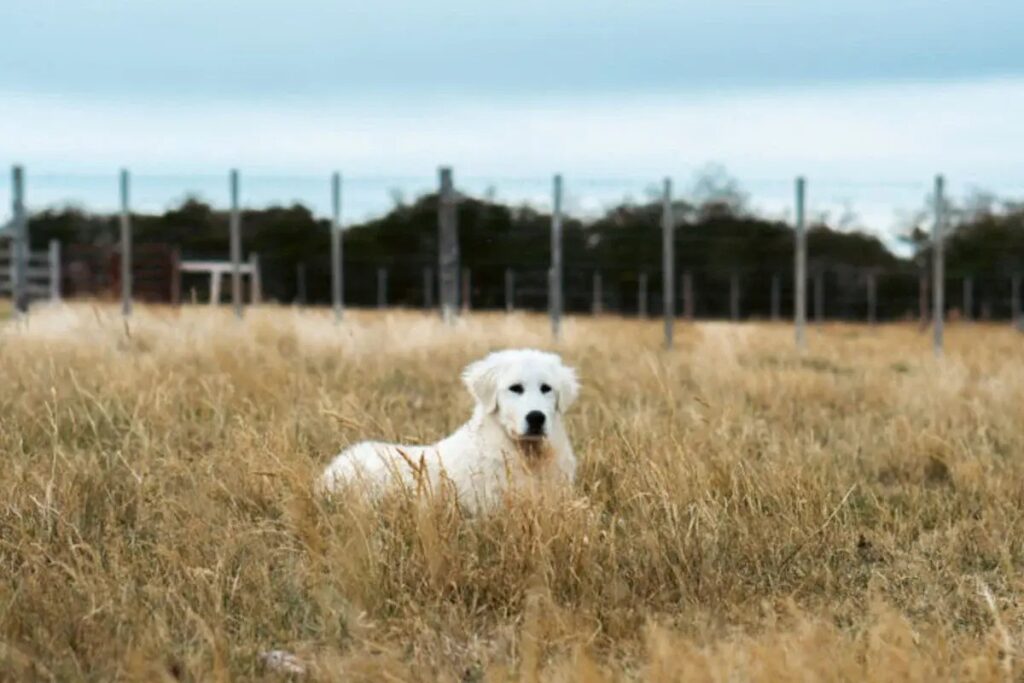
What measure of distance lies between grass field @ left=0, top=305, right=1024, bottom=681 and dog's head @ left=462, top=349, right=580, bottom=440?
0.27 m

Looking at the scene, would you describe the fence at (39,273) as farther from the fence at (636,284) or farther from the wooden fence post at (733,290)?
the wooden fence post at (733,290)

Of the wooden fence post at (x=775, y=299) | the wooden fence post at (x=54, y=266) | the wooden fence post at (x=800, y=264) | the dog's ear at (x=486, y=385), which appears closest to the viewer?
the dog's ear at (x=486, y=385)

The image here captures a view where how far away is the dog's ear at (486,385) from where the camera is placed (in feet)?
17.3

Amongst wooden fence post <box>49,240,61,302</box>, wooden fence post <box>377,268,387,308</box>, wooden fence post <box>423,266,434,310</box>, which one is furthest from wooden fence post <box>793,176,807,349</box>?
wooden fence post <box>49,240,61,302</box>

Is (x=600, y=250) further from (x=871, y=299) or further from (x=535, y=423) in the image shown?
(x=535, y=423)

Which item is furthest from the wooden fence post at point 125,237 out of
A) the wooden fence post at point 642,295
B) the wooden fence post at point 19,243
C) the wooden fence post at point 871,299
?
the wooden fence post at point 871,299

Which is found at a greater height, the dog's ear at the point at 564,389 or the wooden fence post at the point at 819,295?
the wooden fence post at the point at 819,295

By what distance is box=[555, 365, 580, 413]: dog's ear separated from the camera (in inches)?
Answer: 210

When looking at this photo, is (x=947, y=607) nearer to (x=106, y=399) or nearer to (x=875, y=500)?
(x=875, y=500)

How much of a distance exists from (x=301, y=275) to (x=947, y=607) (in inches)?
970

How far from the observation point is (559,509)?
4.14 meters

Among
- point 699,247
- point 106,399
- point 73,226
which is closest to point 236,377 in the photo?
point 106,399

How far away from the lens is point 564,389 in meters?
5.39

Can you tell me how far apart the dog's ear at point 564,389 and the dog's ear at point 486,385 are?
25 cm
